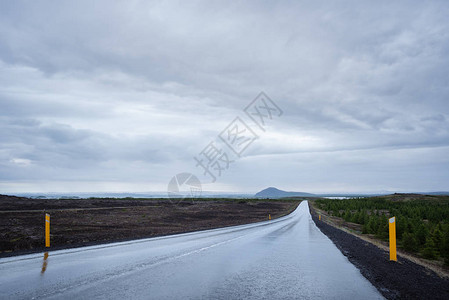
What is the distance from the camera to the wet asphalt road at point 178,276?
20.7 feet

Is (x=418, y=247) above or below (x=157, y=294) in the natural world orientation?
below

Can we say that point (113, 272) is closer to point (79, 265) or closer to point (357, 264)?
point (79, 265)

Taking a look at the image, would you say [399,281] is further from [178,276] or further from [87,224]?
[87,224]

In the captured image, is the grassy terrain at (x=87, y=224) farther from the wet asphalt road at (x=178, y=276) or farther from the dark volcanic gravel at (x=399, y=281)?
the dark volcanic gravel at (x=399, y=281)

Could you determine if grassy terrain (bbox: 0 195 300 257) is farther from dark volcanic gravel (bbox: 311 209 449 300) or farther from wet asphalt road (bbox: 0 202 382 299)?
dark volcanic gravel (bbox: 311 209 449 300)

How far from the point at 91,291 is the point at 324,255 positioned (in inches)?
345

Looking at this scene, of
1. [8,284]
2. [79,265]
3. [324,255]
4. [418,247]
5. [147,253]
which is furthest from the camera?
[418,247]

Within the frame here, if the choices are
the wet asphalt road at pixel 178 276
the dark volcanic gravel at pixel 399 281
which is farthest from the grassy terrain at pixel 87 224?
the dark volcanic gravel at pixel 399 281

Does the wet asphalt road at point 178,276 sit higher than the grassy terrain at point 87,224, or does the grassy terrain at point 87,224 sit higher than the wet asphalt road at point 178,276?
the wet asphalt road at point 178,276

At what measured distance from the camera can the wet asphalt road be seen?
6.30 meters

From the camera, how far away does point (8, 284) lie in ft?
22.0

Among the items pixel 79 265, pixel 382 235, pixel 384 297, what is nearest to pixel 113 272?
pixel 79 265

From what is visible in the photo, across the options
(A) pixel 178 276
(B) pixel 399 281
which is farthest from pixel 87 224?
(B) pixel 399 281

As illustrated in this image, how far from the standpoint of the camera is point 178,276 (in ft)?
25.6
